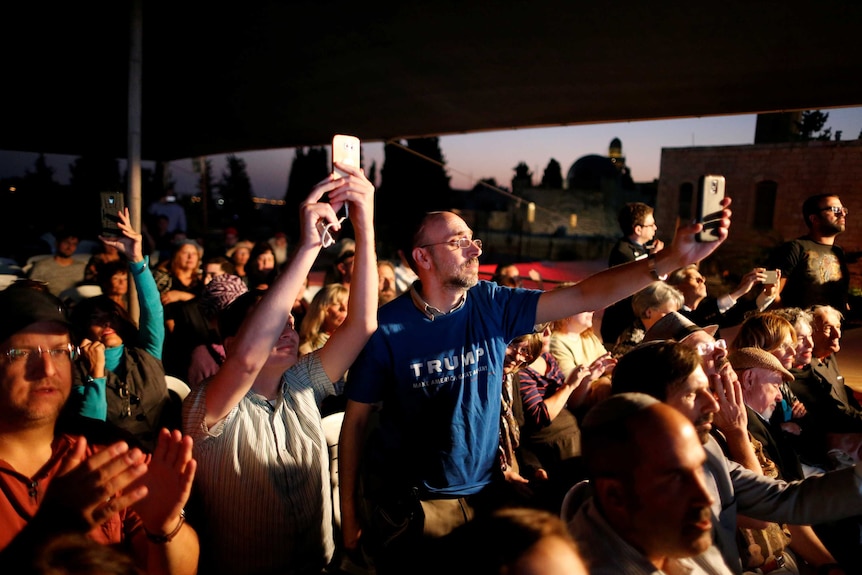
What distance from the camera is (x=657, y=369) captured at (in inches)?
68.3

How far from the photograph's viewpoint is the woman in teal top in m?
2.41

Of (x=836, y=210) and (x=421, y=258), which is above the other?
(x=836, y=210)

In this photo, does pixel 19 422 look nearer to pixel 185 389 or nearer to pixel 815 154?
pixel 185 389

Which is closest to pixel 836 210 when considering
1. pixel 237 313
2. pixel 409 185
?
pixel 237 313

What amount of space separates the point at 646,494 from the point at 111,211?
287 centimetres

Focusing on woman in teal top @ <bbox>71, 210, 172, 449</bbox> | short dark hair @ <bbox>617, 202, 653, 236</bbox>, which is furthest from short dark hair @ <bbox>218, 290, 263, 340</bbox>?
short dark hair @ <bbox>617, 202, 653, 236</bbox>

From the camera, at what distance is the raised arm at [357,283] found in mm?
1700

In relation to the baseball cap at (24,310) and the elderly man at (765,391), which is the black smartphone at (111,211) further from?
the elderly man at (765,391)

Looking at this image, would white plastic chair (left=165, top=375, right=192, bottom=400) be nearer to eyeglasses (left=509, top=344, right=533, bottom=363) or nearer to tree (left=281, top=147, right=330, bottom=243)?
eyeglasses (left=509, top=344, right=533, bottom=363)

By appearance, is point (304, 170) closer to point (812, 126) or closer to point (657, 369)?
point (812, 126)

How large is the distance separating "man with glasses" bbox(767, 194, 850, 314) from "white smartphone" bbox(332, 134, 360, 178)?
A: 3.83 metres

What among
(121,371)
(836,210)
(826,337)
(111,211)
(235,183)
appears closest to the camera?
(121,371)

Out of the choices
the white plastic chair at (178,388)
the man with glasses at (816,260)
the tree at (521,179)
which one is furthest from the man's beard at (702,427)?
the tree at (521,179)

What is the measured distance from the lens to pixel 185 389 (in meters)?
3.13
